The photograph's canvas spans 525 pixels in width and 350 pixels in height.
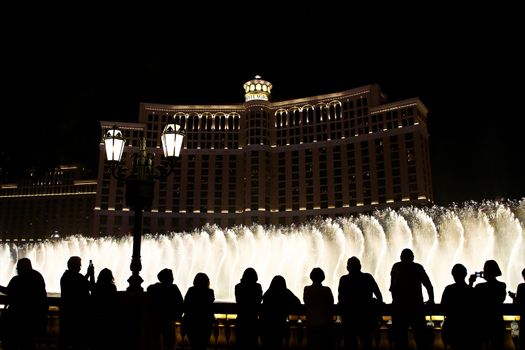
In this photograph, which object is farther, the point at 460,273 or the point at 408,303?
the point at 408,303

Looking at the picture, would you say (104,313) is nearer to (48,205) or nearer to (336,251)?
(336,251)

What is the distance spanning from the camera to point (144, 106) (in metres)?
95.0

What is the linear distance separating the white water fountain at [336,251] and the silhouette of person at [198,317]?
14.7 m

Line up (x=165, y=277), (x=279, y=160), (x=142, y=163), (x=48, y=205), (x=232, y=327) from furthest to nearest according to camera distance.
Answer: (x=48, y=205)
(x=279, y=160)
(x=142, y=163)
(x=232, y=327)
(x=165, y=277)

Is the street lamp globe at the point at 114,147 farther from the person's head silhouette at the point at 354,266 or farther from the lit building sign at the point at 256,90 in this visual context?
the lit building sign at the point at 256,90

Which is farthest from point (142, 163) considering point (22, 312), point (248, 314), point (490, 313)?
point (490, 313)

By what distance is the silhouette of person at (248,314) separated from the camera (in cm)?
673

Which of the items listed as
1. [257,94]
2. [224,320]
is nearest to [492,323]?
[224,320]

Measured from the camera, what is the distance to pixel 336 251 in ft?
98.9

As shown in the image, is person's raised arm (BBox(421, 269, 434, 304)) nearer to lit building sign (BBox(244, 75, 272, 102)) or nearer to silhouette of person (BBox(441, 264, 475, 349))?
silhouette of person (BBox(441, 264, 475, 349))

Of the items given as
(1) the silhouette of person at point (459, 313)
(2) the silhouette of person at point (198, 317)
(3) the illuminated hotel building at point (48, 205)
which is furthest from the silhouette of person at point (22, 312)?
(3) the illuminated hotel building at point (48, 205)

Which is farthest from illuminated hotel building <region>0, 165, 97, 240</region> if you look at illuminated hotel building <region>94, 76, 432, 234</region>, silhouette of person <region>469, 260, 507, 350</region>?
silhouette of person <region>469, 260, 507, 350</region>

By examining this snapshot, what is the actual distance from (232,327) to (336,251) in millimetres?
22762

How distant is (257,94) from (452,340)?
9036cm
